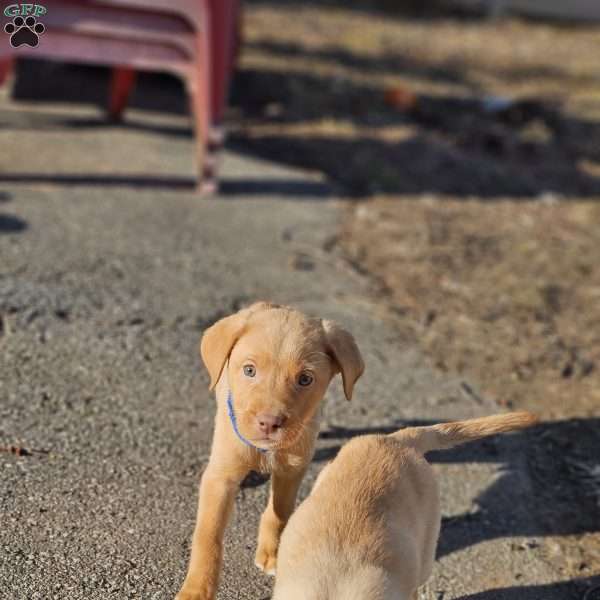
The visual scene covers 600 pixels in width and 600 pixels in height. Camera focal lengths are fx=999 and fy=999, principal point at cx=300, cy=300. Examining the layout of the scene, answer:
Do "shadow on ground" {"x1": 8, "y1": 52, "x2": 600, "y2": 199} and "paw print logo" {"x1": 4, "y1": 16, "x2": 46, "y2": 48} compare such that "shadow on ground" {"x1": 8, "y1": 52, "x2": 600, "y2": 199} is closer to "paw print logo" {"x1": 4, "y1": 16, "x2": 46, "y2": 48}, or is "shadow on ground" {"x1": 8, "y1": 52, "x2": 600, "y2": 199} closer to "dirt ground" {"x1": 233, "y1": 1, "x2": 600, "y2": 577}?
"dirt ground" {"x1": 233, "y1": 1, "x2": 600, "y2": 577}

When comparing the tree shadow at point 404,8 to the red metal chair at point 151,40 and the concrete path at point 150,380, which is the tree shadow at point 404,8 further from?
the concrete path at point 150,380

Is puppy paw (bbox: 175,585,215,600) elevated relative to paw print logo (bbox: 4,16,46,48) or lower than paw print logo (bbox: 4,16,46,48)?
lower

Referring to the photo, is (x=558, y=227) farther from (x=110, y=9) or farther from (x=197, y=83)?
(x=110, y=9)

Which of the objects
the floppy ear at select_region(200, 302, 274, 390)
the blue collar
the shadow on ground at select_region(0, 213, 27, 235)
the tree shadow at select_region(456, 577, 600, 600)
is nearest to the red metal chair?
the shadow on ground at select_region(0, 213, 27, 235)

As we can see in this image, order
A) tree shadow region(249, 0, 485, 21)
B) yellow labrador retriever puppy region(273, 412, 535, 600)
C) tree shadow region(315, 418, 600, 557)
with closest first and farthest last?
yellow labrador retriever puppy region(273, 412, 535, 600)
tree shadow region(315, 418, 600, 557)
tree shadow region(249, 0, 485, 21)

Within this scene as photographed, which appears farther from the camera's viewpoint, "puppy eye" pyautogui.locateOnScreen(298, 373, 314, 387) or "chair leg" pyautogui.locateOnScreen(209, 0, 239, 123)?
"chair leg" pyautogui.locateOnScreen(209, 0, 239, 123)

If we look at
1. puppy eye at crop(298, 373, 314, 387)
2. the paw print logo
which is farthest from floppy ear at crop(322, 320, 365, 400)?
the paw print logo

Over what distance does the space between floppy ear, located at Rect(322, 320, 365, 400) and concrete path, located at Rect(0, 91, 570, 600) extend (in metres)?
0.68

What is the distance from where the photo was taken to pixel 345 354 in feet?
9.24

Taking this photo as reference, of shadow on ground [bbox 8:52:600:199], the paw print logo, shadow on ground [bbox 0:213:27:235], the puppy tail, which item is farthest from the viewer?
shadow on ground [bbox 8:52:600:199]

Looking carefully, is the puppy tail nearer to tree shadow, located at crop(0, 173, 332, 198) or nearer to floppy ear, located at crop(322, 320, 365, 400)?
floppy ear, located at crop(322, 320, 365, 400)

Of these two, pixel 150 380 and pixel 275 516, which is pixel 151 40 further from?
pixel 275 516

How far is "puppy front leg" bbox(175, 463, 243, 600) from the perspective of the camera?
8.98ft

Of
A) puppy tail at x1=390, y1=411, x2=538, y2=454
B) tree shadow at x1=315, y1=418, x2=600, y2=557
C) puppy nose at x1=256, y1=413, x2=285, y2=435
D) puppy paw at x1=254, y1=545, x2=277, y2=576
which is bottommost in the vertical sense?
tree shadow at x1=315, y1=418, x2=600, y2=557
